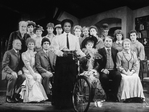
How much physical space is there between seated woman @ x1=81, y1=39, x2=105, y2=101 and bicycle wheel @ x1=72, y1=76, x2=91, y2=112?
0.34m

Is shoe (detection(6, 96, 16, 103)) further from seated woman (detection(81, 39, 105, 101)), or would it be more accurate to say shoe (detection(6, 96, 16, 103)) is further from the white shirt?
seated woman (detection(81, 39, 105, 101))

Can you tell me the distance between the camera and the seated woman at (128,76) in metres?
3.94

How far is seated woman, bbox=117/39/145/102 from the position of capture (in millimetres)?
3938

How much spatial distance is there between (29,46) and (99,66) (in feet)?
4.76

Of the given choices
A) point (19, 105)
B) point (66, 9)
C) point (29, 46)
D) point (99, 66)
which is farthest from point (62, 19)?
point (19, 105)

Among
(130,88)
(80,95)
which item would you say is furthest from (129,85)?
(80,95)

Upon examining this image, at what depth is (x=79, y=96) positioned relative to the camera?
11.6 ft

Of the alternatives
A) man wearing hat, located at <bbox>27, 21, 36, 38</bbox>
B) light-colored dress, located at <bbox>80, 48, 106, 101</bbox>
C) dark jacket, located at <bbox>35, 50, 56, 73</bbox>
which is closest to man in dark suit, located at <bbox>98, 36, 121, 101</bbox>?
light-colored dress, located at <bbox>80, 48, 106, 101</bbox>

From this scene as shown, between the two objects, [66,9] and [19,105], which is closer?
[19,105]

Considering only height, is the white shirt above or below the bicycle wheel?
above

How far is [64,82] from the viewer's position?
3.57m

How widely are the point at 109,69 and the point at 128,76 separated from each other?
39 centimetres

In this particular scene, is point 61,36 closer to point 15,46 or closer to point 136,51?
point 15,46

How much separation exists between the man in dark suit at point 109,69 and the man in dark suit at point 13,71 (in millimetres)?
1561
